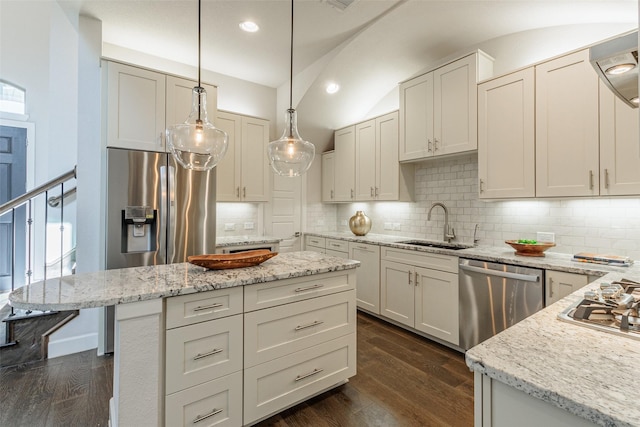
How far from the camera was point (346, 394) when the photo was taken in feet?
7.09

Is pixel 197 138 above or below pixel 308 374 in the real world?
above

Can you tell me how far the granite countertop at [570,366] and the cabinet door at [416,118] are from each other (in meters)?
2.54

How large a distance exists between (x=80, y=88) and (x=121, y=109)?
0.41 meters

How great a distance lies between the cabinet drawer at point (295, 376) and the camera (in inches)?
68.6

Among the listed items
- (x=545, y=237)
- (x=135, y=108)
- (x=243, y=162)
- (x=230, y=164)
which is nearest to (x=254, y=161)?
(x=243, y=162)

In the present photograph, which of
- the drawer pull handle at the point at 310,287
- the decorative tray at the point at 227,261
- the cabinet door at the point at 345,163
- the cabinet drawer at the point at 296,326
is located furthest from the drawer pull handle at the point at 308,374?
the cabinet door at the point at 345,163

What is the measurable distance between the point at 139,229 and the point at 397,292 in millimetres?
2725

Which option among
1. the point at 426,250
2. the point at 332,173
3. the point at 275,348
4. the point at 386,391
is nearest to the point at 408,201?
the point at 426,250

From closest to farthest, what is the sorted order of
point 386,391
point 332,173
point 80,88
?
point 386,391
point 80,88
point 332,173

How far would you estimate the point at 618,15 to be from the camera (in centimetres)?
230

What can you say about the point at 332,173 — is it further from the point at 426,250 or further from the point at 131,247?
the point at 131,247

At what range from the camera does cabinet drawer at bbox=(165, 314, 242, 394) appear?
1.49 m

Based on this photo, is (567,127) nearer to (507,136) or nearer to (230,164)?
(507,136)

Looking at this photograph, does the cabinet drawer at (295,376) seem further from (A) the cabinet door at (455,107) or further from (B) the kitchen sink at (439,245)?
(A) the cabinet door at (455,107)
